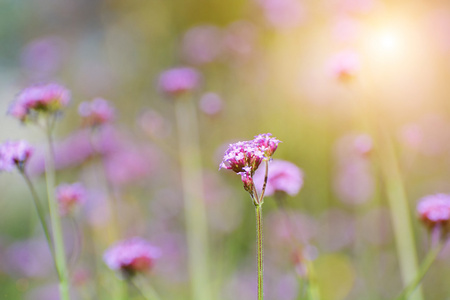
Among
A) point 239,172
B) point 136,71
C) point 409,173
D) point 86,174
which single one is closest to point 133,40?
point 136,71

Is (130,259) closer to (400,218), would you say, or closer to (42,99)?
(42,99)

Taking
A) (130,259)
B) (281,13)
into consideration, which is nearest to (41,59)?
(281,13)

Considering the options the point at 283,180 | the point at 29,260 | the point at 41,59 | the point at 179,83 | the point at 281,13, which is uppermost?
the point at 41,59

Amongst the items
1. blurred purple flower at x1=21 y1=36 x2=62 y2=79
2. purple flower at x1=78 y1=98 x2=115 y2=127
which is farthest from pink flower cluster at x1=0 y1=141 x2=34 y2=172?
blurred purple flower at x1=21 y1=36 x2=62 y2=79

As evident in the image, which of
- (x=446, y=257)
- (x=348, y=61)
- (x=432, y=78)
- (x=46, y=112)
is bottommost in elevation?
(x=446, y=257)

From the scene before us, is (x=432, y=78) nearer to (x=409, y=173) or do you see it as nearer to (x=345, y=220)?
(x=409, y=173)

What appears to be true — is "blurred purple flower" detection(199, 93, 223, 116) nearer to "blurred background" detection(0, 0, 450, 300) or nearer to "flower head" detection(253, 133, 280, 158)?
"blurred background" detection(0, 0, 450, 300)

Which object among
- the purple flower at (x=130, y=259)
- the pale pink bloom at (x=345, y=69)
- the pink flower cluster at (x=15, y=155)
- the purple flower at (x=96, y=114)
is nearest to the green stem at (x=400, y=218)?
the pale pink bloom at (x=345, y=69)
